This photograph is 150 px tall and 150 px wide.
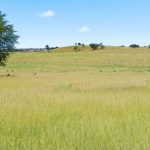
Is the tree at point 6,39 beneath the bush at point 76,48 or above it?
above

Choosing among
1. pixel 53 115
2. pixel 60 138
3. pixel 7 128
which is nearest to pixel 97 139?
pixel 60 138

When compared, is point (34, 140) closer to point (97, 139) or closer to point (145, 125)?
point (97, 139)

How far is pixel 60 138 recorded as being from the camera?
8.12 meters

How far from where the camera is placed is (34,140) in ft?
26.0

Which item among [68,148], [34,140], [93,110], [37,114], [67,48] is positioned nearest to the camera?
[68,148]

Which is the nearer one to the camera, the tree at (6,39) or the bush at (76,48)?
the tree at (6,39)

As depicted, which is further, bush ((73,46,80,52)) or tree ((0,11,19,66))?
bush ((73,46,80,52))

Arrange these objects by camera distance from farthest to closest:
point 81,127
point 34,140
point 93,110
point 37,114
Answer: point 93,110 → point 37,114 → point 81,127 → point 34,140

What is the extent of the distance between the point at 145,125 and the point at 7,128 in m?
2.84

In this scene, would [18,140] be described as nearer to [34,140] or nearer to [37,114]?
[34,140]

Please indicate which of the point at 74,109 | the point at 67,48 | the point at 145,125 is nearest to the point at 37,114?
the point at 74,109

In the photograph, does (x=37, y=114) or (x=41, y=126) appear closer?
(x=41, y=126)

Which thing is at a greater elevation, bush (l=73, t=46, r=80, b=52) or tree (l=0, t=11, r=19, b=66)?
tree (l=0, t=11, r=19, b=66)

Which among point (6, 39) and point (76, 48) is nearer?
point (6, 39)
